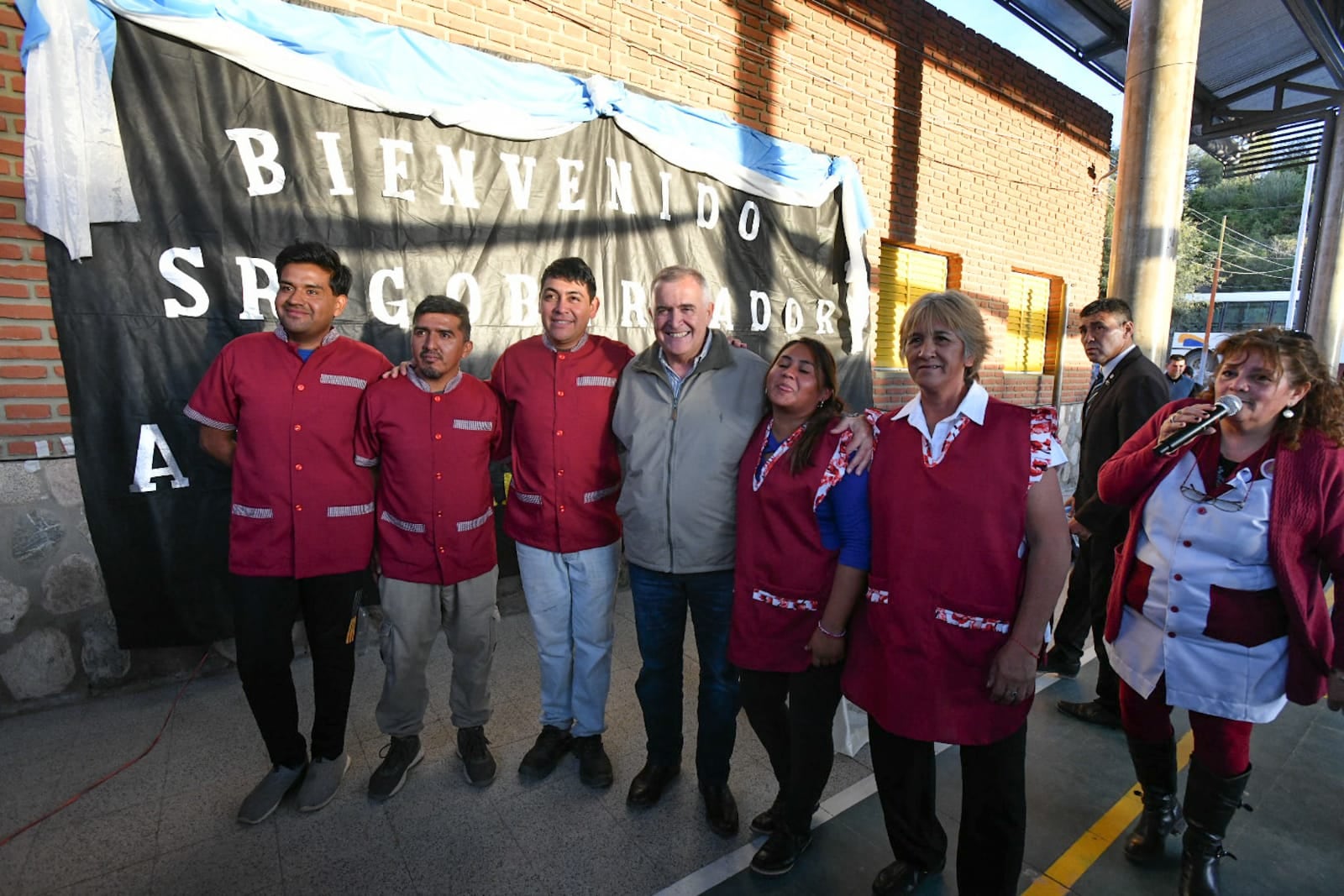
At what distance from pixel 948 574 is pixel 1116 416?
2084 millimetres

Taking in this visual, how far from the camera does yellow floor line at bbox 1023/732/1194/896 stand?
2158 millimetres

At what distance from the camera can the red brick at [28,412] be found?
2.86 m

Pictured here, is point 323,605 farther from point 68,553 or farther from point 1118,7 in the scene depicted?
point 1118,7

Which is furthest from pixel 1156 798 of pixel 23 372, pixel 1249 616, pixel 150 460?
pixel 23 372

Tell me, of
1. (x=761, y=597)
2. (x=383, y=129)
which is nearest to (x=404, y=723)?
(x=761, y=597)

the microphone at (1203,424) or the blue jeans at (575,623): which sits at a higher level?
the microphone at (1203,424)

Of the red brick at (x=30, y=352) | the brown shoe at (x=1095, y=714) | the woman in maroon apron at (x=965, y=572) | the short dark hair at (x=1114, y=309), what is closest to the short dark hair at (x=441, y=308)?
the woman in maroon apron at (x=965, y=572)

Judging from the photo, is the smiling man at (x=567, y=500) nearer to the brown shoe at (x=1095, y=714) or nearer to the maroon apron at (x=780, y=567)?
the maroon apron at (x=780, y=567)

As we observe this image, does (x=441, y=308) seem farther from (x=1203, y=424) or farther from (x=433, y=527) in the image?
(x=1203, y=424)

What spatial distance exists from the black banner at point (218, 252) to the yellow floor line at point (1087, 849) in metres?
3.55

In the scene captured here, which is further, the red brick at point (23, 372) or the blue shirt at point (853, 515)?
the red brick at point (23, 372)

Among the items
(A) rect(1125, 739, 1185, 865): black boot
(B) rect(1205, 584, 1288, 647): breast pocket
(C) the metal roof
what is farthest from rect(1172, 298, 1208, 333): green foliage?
(B) rect(1205, 584, 1288, 647): breast pocket

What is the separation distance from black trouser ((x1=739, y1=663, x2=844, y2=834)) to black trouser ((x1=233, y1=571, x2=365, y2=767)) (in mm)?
1461

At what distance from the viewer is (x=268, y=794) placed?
7.88 ft
